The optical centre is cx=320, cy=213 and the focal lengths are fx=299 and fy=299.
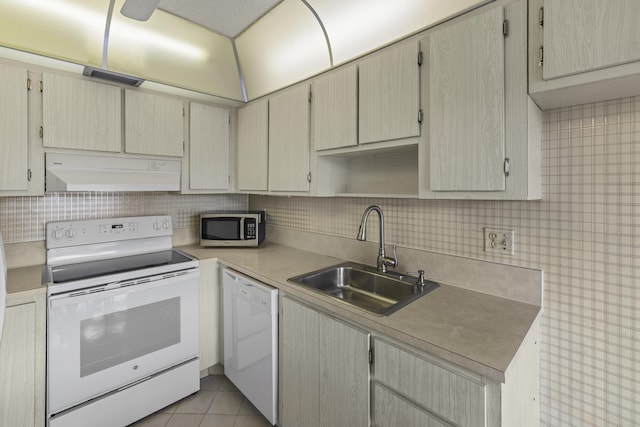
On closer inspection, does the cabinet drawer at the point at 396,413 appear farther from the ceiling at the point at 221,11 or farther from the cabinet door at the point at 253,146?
the ceiling at the point at 221,11

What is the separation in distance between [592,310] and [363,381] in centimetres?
96

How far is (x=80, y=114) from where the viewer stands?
6.06 feet

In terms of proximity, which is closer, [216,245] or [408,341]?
[408,341]

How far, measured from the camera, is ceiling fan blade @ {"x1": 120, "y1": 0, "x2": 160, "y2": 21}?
4.40ft

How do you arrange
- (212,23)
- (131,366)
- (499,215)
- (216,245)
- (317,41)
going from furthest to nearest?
(216,245) < (212,23) < (317,41) < (131,366) < (499,215)

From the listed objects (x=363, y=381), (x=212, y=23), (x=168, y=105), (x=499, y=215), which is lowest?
(x=363, y=381)

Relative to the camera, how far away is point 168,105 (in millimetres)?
2201

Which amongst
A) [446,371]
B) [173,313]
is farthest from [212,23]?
[446,371]

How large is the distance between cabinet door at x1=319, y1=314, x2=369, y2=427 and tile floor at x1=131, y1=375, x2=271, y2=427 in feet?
2.28

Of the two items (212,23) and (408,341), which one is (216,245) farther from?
(408,341)

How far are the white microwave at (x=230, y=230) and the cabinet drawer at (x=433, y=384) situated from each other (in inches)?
63.0

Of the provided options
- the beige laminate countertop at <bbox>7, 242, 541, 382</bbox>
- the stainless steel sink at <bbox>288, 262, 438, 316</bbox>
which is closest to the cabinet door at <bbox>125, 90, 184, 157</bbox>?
the beige laminate countertop at <bbox>7, 242, 541, 382</bbox>

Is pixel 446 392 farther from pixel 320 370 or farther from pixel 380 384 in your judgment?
pixel 320 370

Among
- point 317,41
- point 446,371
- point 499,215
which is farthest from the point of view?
point 317,41
